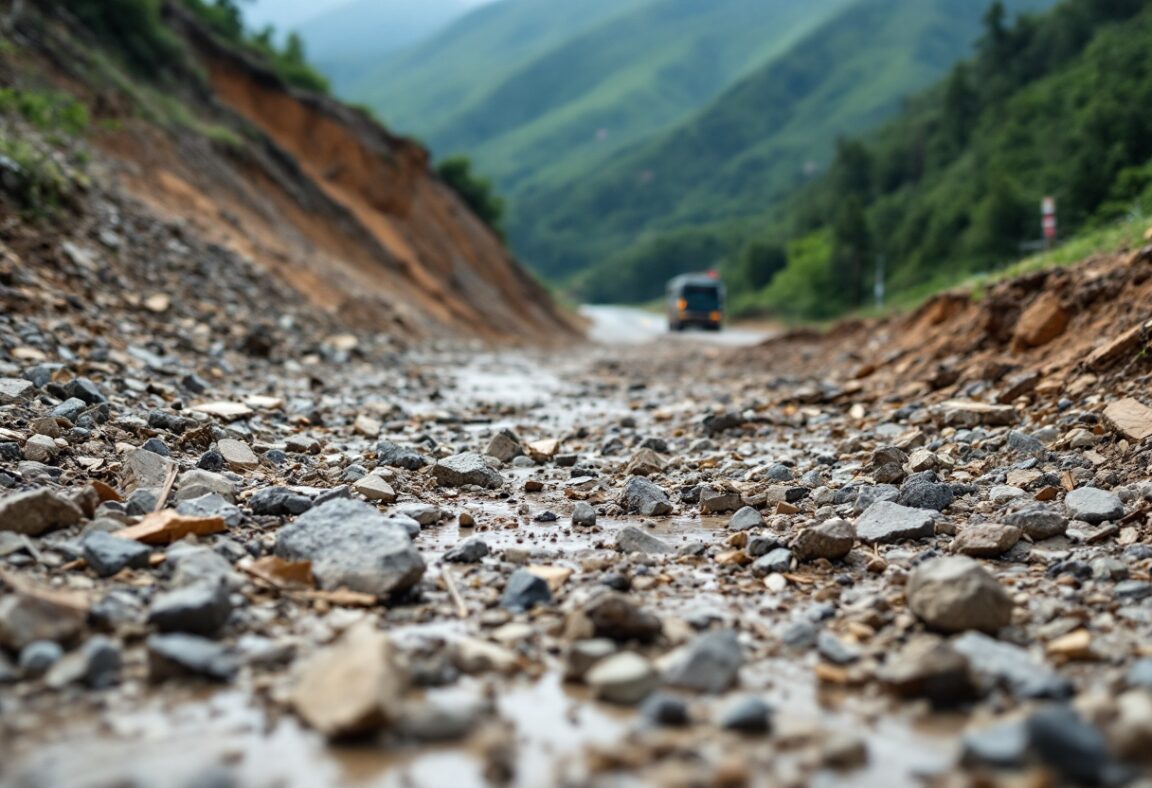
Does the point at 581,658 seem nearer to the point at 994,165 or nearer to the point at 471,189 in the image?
the point at 471,189

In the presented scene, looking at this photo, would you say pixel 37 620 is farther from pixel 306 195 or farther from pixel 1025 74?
pixel 1025 74

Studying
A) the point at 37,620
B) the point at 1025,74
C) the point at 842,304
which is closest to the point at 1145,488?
the point at 37,620

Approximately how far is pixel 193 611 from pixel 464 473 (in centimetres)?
292

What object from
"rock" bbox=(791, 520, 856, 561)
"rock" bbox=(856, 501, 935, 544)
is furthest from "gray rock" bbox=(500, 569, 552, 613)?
"rock" bbox=(856, 501, 935, 544)

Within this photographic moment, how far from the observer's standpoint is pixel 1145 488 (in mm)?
A: 4504

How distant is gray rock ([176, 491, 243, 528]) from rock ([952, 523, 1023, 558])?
3529mm

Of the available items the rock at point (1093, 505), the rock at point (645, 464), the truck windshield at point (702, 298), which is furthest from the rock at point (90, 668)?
the truck windshield at point (702, 298)

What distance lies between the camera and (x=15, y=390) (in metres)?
5.84

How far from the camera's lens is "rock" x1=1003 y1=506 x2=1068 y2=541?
416cm

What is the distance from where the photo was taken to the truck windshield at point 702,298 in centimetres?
3628

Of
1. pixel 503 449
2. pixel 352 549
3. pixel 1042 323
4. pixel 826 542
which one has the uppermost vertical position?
pixel 1042 323

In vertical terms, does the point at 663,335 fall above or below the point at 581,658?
above

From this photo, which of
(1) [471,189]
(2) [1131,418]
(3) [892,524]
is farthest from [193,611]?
(1) [471,189]

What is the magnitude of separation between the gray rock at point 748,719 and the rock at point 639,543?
1.79 m
